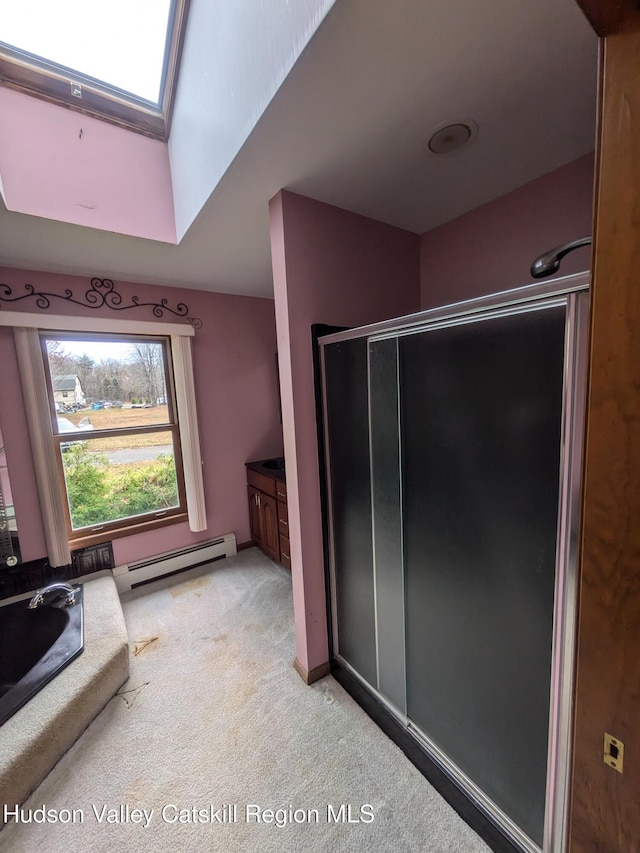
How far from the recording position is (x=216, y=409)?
9.30ft

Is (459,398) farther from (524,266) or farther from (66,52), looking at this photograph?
(66,52)

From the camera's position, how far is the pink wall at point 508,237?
1296mm

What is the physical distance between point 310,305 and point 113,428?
6.24ft

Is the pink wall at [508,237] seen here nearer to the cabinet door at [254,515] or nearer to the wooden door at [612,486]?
the wooden door at [612,486]

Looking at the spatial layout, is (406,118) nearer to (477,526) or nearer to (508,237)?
(508,237)

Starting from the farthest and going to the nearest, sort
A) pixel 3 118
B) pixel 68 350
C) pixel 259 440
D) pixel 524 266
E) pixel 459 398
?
pixel 259 440 < pixel 68 350 < pixel 524 266 < pixel 3 118 < pixel 459 398

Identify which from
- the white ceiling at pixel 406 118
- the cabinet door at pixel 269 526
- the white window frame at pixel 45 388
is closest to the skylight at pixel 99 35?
the white ceiling at pixel 406 118

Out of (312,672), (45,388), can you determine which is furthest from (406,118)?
(45,388)

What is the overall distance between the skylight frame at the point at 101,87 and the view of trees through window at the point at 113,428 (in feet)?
4.38

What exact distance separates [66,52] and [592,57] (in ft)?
6.42

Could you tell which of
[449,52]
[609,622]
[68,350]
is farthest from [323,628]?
[68,350]

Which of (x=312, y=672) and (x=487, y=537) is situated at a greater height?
(x=487, y=537)

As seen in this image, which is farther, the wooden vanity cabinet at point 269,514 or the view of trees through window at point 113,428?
the wooden vanity cabinet at point 269,514

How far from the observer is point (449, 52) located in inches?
32.9
